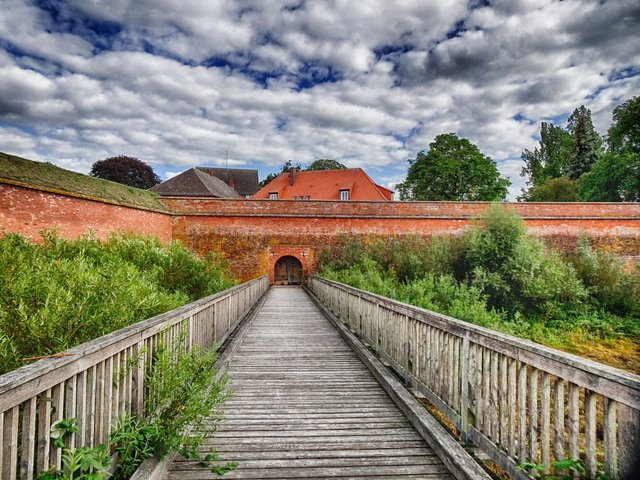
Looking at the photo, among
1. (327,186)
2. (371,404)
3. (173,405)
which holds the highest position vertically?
(327,186)

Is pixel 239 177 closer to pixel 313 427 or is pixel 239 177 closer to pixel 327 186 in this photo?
pixel 327 186

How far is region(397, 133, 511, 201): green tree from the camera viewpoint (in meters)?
31.9

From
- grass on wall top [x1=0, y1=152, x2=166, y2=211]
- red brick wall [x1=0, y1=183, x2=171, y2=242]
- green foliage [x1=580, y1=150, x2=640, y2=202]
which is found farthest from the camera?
green foliage [x1=580, y1=150, x2=640, y2=202]

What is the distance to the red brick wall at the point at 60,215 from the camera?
10430 millimetres

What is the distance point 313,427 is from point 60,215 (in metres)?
13.0

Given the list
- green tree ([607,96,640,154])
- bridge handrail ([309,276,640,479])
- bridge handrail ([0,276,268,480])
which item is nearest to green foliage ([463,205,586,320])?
bridge handrail ([309,276,640,479])

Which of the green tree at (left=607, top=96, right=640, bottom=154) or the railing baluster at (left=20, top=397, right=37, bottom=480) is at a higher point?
the green tree at (left=607, top=96, right=640, bottom=154)

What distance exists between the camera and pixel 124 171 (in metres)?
41.1

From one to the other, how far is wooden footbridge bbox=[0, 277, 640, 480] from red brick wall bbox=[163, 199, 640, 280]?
1634 centimetres

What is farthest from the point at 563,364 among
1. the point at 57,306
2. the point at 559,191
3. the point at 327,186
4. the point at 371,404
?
the point at 559,191

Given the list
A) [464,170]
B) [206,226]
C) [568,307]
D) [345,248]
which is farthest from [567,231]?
[206,226]

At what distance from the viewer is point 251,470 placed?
2.71 m

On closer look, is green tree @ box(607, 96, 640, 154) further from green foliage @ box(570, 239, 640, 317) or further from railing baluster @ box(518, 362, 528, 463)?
railing baluster @ box(518, 362, 528, 463)

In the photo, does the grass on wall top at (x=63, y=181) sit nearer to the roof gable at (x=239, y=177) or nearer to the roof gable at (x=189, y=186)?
the roof gable at (x=189, y=186)
